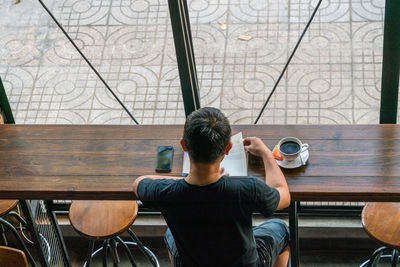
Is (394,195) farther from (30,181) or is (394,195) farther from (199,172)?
(30,181)

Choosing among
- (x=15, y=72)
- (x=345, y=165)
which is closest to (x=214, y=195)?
(x=345, y=165)

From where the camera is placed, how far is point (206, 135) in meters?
1.97

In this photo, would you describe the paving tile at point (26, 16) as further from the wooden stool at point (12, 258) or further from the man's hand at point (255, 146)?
the man's hand at point (255, 146)

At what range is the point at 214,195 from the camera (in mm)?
2027

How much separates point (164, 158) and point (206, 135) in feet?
1.48

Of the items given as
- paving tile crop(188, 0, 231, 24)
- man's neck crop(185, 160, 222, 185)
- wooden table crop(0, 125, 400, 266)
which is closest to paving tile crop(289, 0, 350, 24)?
paving tile crop(188, 0, 231, 24)

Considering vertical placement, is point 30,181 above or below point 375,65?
below

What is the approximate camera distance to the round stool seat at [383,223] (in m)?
2.68

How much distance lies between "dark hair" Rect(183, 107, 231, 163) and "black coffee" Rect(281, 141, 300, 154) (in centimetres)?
37

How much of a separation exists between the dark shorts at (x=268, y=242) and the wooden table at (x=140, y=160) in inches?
2.3

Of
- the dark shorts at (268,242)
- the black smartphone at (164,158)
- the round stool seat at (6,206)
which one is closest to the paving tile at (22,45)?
the round stool seat at (6,206)

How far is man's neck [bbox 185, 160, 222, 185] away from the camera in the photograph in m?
2.01

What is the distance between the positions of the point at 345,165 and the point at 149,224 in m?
1.78

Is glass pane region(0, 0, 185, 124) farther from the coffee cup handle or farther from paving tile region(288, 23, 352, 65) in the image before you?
the coffee cup handle
